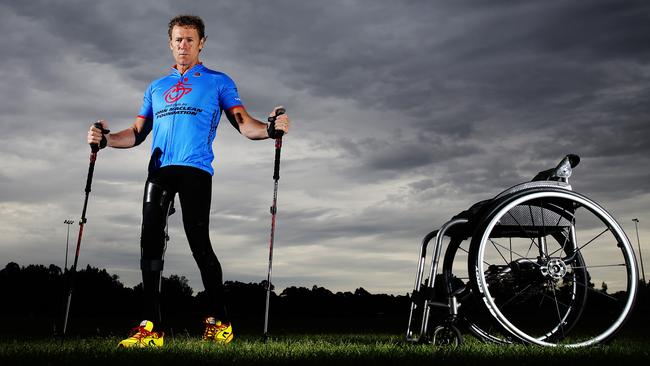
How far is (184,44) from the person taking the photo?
6844mm

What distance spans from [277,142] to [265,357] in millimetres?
2464

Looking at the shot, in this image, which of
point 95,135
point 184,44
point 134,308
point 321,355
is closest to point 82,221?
point 95,135

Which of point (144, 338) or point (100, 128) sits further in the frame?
point (100, 128)

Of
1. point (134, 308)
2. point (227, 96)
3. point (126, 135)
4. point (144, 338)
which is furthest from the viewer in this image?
point (134, 308)

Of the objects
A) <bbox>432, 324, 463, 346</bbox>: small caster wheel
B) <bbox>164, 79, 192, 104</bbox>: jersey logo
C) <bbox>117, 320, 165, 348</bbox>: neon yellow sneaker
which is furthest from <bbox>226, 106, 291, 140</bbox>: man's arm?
<bbox>432, 324, 463, 346</bbox>: small caster wheel

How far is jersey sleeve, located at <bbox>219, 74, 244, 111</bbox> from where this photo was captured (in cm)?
679

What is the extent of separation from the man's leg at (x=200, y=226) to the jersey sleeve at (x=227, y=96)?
84 cm

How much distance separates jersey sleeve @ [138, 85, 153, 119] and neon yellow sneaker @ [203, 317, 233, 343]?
91.6 inches

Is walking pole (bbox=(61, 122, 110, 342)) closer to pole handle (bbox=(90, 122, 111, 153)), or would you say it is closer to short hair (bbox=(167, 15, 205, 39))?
pole handle (bbox=(90, 122, 111, 153))

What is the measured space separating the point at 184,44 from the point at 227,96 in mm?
704

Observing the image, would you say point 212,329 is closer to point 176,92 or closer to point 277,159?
point 277,159

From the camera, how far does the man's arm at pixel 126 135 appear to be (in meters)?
6.89

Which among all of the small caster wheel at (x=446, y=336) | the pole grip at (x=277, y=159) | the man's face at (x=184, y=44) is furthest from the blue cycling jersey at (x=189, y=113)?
the small caster wheel at (x=446, y=336)

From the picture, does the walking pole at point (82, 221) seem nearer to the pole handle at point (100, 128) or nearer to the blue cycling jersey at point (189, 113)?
the pole handle at point (100, 128)
